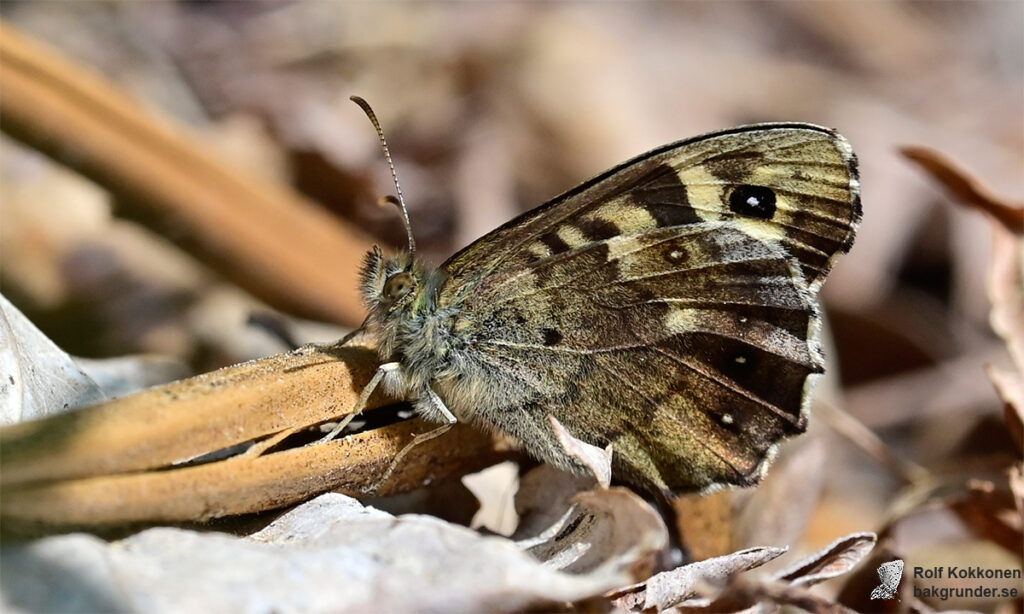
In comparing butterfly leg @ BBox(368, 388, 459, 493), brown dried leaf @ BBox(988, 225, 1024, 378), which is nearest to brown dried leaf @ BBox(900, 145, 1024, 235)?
brown dried leaf @ BBox(988, 225, 1024, 378)

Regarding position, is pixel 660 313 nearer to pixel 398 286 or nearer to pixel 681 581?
pixel 398 286

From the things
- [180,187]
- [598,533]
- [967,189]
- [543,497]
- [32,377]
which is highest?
[967,189]

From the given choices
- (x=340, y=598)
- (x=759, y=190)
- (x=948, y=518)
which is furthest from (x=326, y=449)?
(x=948, y=518)

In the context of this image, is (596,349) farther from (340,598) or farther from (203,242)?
(203,242)

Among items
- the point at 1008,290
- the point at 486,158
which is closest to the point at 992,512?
the point at 1008,290

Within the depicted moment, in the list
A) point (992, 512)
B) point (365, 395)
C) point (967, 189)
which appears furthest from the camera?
point (967, 189)

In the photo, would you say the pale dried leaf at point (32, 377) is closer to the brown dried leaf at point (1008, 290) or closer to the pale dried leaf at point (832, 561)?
the pale dried leaf at point (832, 561)
